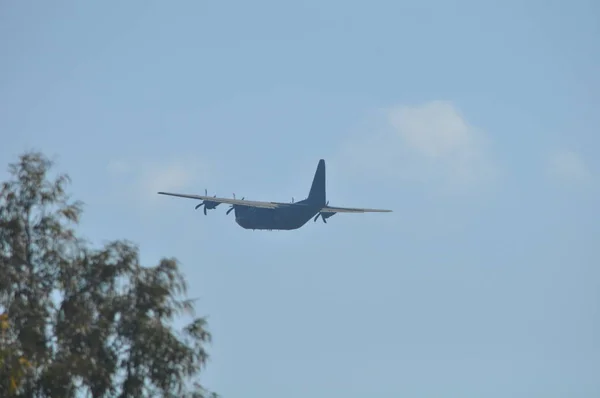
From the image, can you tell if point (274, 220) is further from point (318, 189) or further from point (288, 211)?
point (318, 189)

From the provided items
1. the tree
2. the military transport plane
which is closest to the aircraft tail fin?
the military transport plane

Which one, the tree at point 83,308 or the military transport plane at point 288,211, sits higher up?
the military transport plane at point 288,211

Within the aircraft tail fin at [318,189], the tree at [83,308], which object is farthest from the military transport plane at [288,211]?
the tree at [83,308]

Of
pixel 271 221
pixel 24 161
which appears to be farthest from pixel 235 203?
pixel 24 161

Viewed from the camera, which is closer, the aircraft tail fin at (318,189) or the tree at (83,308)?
the tree at (83,308)

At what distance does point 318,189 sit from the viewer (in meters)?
106

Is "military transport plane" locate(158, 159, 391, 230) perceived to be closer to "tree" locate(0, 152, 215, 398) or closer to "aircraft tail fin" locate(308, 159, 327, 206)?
"aircraft tail fin" locate(308, 159, 327, 206)

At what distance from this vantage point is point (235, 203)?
110 metres

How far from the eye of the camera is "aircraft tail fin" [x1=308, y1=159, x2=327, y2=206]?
345 feet

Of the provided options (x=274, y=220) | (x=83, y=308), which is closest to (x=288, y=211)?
(x=274, y=220)

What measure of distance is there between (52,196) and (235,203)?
67092 mm

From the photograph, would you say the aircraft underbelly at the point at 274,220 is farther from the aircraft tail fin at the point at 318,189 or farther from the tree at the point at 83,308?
the tree at the point at 83,308

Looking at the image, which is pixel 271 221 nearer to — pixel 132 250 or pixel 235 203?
pixel 235 203

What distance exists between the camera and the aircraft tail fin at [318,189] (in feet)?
345
